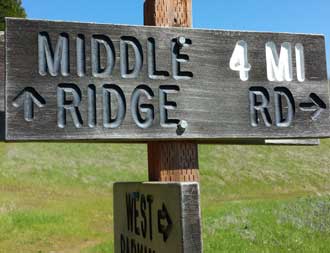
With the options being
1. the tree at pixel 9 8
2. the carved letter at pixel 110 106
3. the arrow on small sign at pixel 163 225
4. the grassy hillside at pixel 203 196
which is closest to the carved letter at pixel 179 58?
the carved letter at pixel 110 106

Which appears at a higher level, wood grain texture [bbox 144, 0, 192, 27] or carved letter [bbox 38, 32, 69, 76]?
wood grain texture [bbox 144, 0, 192, 27]

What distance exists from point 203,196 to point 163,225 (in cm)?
2831

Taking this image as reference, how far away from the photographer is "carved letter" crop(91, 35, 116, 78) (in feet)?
7.54

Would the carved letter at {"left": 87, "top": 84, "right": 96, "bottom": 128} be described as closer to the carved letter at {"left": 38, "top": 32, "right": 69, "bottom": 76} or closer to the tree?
the carved letter at {"left": 38, "top": 32, "right": 69, "bottom": 76}

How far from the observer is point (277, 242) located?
11422mm

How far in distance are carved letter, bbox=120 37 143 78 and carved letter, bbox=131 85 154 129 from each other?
0.25 ft

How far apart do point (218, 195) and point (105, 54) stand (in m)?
29.3

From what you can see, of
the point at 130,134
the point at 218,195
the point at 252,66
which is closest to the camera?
the point at 130,134

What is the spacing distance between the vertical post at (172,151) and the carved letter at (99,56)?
1.32 feet

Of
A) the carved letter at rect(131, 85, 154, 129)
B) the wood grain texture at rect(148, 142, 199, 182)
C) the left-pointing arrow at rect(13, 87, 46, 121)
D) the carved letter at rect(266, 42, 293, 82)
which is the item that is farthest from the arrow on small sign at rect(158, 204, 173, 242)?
the carved letter at rect(266, 42, 293, 82)

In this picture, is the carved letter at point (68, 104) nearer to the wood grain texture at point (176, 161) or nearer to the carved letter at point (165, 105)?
the carved letter at point (165, 105)

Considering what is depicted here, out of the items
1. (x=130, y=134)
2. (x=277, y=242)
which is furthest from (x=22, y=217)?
(x=130, y=134)

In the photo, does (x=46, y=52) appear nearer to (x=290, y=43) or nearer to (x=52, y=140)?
(x=52, y=140)

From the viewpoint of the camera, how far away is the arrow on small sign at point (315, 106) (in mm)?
2668
